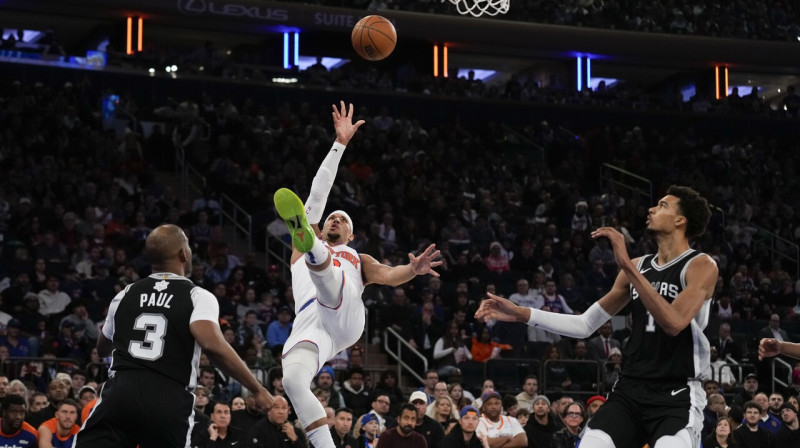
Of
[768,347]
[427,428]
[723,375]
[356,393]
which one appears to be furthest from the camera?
[723,375]

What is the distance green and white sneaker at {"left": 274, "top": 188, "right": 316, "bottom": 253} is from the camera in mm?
8195

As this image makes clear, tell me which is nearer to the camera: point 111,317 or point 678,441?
point 678,441

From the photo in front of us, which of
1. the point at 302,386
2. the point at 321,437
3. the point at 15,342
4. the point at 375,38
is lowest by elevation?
the point at 15,342

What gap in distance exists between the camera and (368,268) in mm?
9484

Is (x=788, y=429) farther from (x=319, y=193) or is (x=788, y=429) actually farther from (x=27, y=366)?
(x=27, y=366)

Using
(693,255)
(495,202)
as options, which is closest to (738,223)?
(495,202)

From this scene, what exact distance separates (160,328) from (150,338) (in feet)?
0.26

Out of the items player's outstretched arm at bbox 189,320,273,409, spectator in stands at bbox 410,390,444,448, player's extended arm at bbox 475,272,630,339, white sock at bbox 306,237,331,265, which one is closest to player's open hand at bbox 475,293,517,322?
player's extended arm at bbox 475,272,630,339

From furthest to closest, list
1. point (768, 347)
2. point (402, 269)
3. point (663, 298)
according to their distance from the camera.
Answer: point (402, 269) < point (768, 347) < point (663, 298)

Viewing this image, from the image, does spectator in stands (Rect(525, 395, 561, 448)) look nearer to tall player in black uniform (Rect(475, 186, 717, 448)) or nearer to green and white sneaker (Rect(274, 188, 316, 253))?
green and white sneaker (Rect(274, 188, 316, 253))

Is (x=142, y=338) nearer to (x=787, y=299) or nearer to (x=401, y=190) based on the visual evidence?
(x=401, y=190)

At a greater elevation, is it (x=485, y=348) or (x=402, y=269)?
(x=402, y=269)

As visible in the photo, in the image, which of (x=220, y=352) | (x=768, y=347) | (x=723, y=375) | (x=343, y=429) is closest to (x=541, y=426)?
(x=343, y=429)

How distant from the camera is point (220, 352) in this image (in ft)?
21.2
